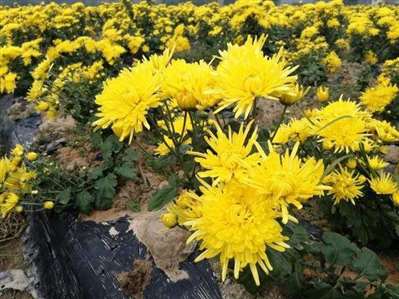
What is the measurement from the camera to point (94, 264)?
2830mm

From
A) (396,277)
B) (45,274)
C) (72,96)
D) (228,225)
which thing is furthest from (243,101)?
(72,96)

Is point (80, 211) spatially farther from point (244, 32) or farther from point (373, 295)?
point (244, 32)

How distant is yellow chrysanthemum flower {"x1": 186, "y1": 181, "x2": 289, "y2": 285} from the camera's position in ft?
3.59

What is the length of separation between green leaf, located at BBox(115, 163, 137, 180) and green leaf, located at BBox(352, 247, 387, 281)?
6.28 ft

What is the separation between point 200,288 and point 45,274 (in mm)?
1733

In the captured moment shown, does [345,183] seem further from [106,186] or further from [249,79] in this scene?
[106,186]

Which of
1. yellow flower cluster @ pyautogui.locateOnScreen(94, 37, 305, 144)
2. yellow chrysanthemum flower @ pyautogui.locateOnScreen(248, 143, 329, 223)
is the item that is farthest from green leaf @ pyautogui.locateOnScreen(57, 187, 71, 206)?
yellow chrysanthemum flower @ pyautogui.locateOnScreen(248, 143, 329, 223)

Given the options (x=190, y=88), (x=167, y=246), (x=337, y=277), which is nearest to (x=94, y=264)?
(x=167, y=246)

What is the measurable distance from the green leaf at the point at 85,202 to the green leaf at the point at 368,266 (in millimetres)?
2012

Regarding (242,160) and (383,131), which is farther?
(383,131)

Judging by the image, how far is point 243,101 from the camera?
1235 mm

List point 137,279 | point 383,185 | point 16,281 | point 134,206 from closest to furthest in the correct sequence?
point 383,185 → point 137,279 → point 134,206 → point 16,281

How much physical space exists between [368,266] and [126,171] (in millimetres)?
2018

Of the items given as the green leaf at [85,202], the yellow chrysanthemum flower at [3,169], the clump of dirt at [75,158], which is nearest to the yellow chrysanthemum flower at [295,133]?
the green leaf at [85,202]
